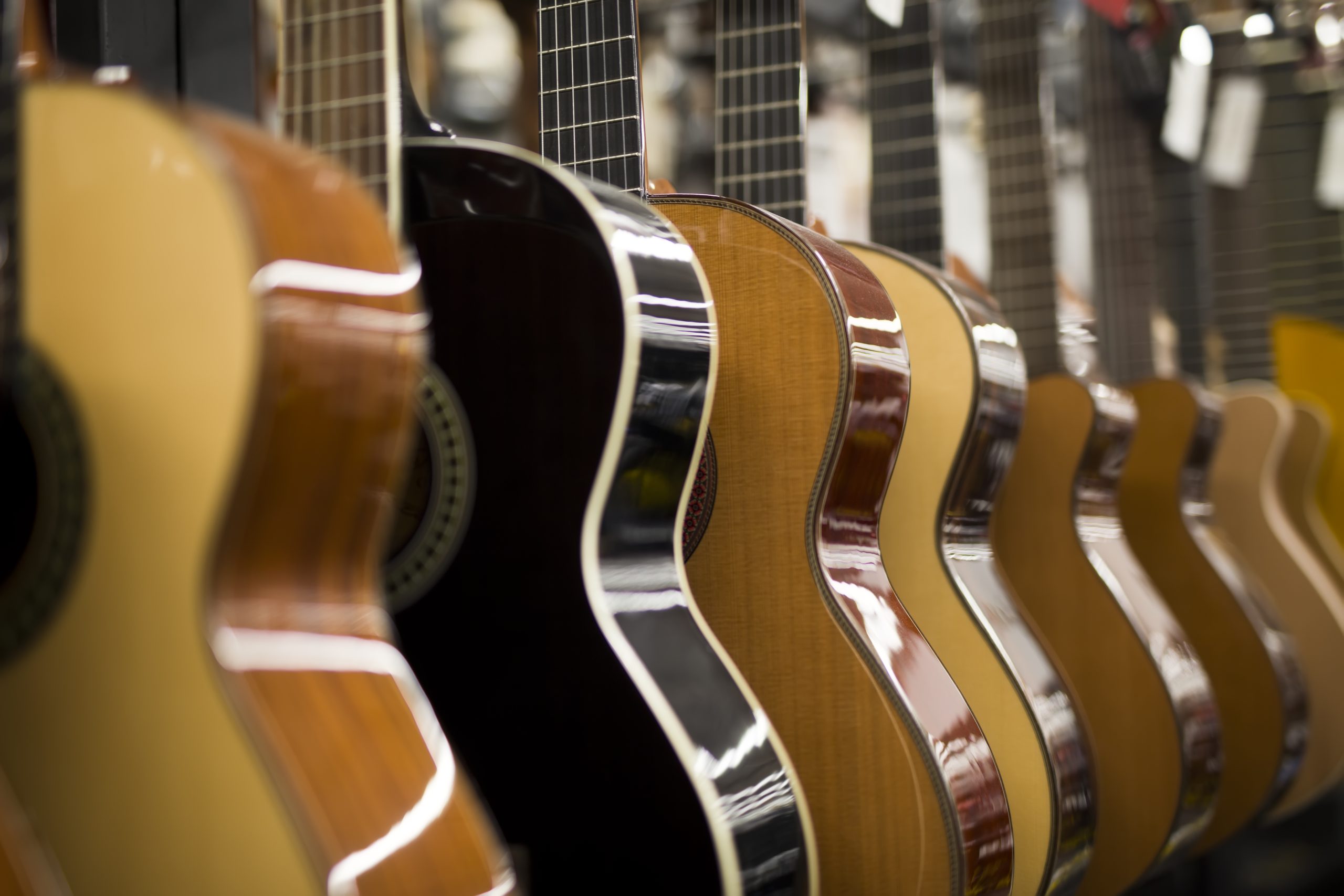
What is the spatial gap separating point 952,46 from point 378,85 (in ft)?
14.6

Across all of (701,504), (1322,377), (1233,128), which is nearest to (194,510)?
(701,504)

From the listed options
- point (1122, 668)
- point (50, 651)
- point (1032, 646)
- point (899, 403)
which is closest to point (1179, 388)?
point (1122, 668)

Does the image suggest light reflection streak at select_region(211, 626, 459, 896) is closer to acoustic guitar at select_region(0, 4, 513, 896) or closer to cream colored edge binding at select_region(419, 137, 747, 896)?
acoustic guitar at select_region(0, 4, 513, 896)

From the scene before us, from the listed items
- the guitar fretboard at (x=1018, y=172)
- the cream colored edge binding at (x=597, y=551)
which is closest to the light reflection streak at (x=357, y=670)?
the cream colored edge binding at (x=597, y=551)

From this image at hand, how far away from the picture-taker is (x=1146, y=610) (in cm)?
268

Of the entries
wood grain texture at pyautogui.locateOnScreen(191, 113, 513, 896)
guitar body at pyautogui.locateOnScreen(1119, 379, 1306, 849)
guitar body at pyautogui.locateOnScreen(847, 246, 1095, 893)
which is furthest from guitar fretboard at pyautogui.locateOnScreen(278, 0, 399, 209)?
guitar body at pyautogui.locateOnScreen(1119, 379, 1306, 849)

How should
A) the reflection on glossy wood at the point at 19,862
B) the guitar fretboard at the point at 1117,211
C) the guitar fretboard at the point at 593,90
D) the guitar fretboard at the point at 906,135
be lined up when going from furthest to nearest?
the guitar fretboard at the point at 1117,211, the guitar fretboard at the point at 906,135, the guitar fretboard at the point at 593,90, the reflection on glossy wood at the point at 19,862

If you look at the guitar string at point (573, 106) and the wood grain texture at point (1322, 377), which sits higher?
the guitar string at point (573, 106)

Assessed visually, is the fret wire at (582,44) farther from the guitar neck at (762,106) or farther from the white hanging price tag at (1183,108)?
the white hanging price tag at (1183,108)

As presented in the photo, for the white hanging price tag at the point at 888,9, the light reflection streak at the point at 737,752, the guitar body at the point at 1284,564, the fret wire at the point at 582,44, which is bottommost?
the guitar body at the point at 1284,564

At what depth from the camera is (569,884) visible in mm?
1486

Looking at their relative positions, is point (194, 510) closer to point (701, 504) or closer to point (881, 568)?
point (701, 504)

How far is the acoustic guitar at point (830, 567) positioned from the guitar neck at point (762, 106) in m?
0.33

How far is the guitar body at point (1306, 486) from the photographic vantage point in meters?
3.79
